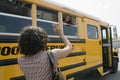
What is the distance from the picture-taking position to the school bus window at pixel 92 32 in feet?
22.3

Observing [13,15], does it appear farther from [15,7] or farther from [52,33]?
[52,33]

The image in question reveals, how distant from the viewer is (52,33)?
16.3 feet

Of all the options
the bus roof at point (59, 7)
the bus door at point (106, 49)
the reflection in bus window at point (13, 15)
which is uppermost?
the bus roof at point (59, 7)

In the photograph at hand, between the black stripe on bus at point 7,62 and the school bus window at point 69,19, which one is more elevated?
the school bus window at point 69,19

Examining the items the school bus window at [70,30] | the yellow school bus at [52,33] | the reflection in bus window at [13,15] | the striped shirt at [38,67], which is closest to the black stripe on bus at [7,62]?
the yellow school bus at [52,33]

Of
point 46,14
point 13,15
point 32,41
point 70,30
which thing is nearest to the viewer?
point 32,41

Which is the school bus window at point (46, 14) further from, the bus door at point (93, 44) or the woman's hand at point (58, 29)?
the woman's hand at point (58, 29)

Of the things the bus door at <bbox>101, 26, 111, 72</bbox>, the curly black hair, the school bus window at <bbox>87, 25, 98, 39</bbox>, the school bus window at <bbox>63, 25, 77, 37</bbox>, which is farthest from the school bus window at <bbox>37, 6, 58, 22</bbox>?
the bus door at <bbox>101, 26, 111, 72</bbox>

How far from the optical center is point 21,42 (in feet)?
7.34

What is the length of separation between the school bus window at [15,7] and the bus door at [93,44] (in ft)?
8.57

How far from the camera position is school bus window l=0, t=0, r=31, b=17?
3826 millimetres

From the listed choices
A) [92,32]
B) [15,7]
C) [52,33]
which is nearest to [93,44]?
[92,32]

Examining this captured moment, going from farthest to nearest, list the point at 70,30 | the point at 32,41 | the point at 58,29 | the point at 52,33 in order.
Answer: the point at 70,30
the point at 52,33
the point at 58,29
the point at 32,41

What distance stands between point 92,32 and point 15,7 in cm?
349
